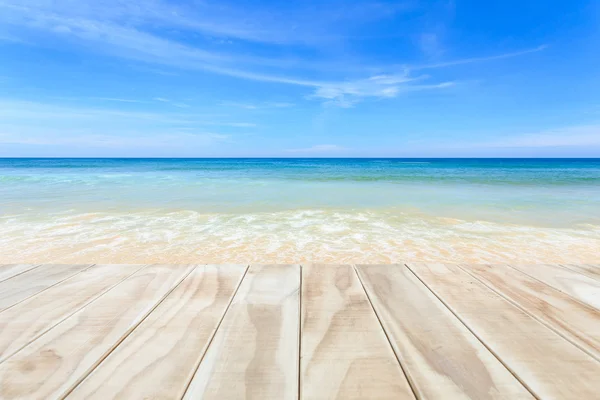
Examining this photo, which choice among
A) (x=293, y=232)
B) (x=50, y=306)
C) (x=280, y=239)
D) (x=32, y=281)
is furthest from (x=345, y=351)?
(x=293, y=232)

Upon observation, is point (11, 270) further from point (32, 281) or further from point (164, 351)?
point (164, 351)

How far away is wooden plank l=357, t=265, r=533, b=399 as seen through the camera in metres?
1.04

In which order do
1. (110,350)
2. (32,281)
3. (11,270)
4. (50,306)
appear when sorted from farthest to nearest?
(11,270) < (32,281) < (50,306) < (110,350)

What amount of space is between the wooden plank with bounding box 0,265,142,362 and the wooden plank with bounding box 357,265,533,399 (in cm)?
162

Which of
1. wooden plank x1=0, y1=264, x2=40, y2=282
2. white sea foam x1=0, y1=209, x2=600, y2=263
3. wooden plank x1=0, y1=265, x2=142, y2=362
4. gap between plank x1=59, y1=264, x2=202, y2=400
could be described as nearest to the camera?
gap between plank x1=59, y1=264, x2=202, y2=400

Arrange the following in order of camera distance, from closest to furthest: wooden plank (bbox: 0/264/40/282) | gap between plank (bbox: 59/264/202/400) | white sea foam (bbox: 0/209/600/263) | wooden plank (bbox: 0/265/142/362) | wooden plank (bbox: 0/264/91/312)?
gap between plank (bbox: 59/264/202/400)
wooden plank (bbox: 0/265/142/362)
wooden plank (bbox: 0/264/91/312)
wooden plank (bbox: 0/264/40/282)
white sea foam (bbox: 0/209/600/263)

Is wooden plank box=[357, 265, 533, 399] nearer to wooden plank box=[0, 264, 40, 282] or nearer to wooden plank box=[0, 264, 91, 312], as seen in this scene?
wooden plank box=[0, 264, 91, 312]

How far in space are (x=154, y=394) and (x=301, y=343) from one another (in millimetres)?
580

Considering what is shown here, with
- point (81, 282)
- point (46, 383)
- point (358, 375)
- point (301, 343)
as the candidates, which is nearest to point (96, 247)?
point (81, 282)

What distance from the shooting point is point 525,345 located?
128cm

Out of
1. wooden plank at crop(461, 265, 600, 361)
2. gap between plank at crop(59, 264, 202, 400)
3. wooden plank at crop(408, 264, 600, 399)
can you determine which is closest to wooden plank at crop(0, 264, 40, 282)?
gap between plank at crop(59, 264, 202, 400)

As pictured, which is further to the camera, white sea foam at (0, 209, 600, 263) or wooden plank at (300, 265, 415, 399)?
white sea foam at (0, 209, 600, 263)

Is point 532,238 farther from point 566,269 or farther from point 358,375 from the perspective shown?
point 358,375

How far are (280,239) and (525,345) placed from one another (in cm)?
383
